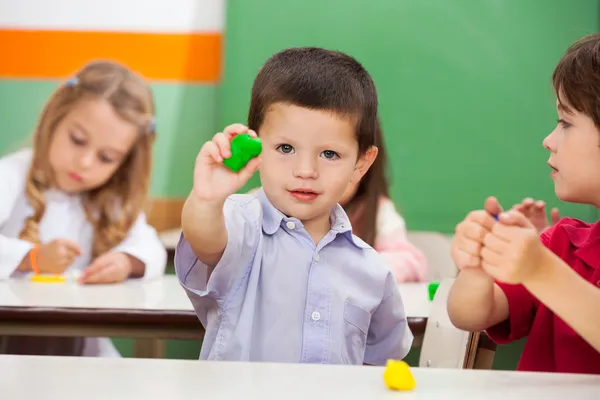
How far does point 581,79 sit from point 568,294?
1.10 ft

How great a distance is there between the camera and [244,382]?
2.55 ft

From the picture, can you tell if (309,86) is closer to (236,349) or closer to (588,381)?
(236,349)

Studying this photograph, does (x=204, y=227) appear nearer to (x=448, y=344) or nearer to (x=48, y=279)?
(x=448, y=344)

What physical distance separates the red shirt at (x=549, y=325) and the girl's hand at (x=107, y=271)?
1.06m

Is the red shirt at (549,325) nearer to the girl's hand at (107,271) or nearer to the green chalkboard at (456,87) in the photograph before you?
the girl's hand at (107,271)

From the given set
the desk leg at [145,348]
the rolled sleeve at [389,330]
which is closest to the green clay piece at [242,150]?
the rolled sleeve at [389,330]

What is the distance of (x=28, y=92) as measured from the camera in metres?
2.93

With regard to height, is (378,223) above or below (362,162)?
below

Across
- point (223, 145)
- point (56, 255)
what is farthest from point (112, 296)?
point (223, 145)

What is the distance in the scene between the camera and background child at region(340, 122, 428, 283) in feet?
7.11

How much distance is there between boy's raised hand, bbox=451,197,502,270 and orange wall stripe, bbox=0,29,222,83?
87.5 inches

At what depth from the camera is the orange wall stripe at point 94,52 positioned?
293 centimetres

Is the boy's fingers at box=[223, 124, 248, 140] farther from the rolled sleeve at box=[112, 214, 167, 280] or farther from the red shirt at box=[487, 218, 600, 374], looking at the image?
the rolled sleeve at box=[112, 214, 167, 280]

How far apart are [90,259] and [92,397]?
1859 mm
